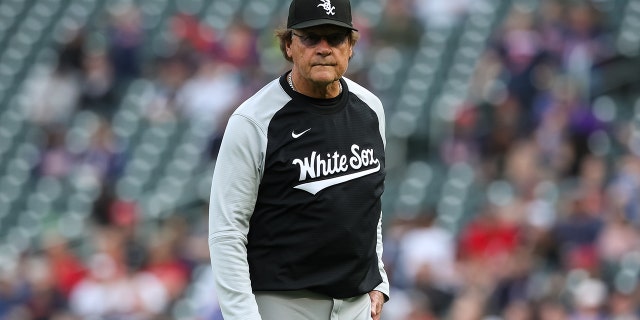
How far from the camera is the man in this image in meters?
3.96

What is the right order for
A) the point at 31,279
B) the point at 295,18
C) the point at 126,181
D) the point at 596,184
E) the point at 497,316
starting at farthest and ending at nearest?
the point at 126,181 < the point at 31,279 < the point at 596,184 < the point at 497,316 < the point at 295,18

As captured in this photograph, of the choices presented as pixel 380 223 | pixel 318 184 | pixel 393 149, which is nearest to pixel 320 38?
pixel 318 184

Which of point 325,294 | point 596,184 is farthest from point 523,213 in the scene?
point 325,294

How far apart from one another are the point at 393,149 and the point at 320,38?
8662 mm

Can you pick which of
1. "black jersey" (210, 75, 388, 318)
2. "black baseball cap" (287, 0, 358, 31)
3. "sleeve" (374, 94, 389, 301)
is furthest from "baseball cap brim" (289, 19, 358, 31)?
"sleeve" (374, 94, 389, 301)

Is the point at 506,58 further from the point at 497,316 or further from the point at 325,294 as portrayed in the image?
the point at 325,294

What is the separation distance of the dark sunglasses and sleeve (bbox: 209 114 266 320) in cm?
28

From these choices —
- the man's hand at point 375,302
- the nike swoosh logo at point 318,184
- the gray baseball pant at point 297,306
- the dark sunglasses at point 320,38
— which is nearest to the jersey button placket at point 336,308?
the gray baseball pant at point 297,306

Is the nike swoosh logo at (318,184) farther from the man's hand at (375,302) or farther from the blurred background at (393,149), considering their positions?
the blurred background at (393,149)

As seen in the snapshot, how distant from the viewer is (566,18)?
495 inches

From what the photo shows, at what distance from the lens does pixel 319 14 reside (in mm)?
3924

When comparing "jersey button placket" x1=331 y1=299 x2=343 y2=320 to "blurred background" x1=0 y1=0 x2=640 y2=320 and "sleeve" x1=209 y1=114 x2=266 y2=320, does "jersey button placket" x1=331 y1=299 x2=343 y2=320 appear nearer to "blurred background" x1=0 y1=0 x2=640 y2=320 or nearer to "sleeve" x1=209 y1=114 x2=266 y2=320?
"sleeve" x1=209 y1=114 x2=266 y2=320

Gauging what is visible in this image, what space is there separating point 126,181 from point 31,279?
1.84m

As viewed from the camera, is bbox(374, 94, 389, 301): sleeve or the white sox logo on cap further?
bbox(374, 94, 389, 301): sleeve
